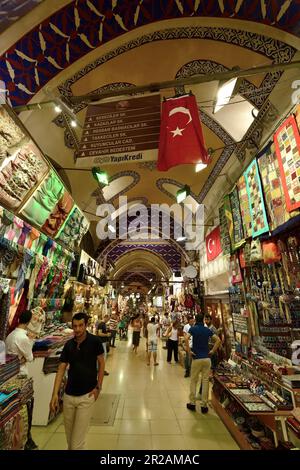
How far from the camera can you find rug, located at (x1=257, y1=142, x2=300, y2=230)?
3.12m

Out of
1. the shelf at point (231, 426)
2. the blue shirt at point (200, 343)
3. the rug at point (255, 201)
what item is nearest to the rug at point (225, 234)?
the rug at point (255, 201)

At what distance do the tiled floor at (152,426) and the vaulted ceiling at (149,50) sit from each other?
467 cm

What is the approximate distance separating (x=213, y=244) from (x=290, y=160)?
4282 millimetres

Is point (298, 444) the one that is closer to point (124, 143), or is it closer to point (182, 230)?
point (124, 143)

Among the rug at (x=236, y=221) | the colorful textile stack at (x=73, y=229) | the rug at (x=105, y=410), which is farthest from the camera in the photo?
the colorful textile stack at (x=73, y=229)

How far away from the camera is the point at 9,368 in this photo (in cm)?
246

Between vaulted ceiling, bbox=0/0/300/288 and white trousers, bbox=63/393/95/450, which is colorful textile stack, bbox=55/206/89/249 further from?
white trousers, bbox=63/393/95/450

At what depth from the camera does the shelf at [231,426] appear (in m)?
2.74

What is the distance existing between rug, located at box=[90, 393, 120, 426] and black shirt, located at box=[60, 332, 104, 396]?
5.47 feet

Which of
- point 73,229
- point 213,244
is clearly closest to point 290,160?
point 213,244

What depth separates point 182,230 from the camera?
9.84 m

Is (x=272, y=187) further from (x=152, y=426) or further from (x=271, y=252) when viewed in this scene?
(x=152, y=426)

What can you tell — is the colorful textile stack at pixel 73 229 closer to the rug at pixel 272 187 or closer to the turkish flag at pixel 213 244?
the turkish flag at pixel 213 244
